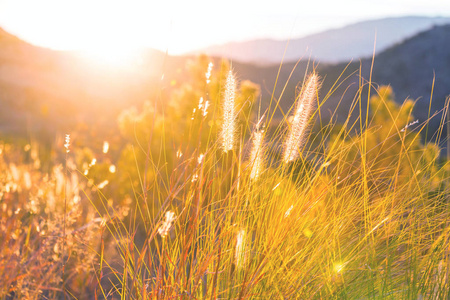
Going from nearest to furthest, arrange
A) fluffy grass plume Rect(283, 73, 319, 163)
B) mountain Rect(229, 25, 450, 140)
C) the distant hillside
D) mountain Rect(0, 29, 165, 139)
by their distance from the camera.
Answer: fluffy grass plume Rect(283, 73, 319, 163) < mountain Rect(0, 29, 165, 139) < the distant hillside < mountain Rect(229, 25, 450, 140)

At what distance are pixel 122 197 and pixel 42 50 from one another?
27.1m

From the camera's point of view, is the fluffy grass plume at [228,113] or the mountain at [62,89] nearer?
the fluffy grass plume at [228,113]

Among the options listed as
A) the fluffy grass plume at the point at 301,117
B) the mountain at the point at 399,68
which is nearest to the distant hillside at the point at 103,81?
the mountain at the point at 399,68

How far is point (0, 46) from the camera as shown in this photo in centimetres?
448

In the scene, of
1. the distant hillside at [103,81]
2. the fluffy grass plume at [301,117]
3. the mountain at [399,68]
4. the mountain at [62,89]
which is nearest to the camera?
the fluffy grass plume at [301,117]

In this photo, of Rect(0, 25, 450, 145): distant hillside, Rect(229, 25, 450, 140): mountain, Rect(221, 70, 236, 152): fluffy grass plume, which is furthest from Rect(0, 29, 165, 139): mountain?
Rect(221, 70, 236, 152): fluffy grass plume

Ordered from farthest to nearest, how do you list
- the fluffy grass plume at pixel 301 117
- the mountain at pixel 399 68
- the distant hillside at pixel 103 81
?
the mountain at pixel 399 68, the distant hillside at pixel 103 81, the fluffy grass plume at pixel 301 117

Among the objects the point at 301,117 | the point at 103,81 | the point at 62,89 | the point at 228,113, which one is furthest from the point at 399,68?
the point at 228,113

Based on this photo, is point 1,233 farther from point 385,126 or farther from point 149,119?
point 385,126

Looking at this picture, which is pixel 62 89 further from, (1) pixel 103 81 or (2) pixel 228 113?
(2) pixel 228 113

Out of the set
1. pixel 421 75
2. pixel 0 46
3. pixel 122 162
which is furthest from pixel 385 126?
pixel 421 75

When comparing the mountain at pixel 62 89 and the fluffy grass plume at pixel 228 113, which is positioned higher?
the fluffy grass plume at pixel 228 113

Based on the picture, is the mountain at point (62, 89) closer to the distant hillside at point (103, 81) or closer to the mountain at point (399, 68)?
the distant hillside at point (103, 81)

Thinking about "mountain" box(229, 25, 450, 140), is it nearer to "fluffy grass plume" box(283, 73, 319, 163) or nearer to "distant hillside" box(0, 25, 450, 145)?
"distant hillside" box(0, 25, 450, 145)
